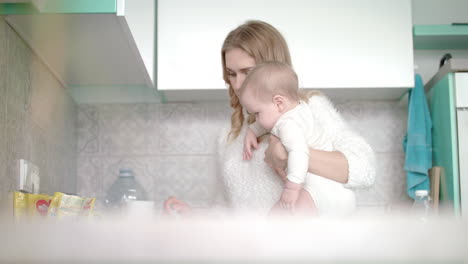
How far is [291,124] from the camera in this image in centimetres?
115

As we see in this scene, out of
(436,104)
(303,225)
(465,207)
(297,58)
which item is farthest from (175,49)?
(303,225)

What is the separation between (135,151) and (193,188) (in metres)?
0.27

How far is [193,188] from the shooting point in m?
2.33

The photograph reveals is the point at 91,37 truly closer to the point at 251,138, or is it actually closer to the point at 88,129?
the point at 251,138

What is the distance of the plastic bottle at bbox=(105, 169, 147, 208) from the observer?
89.4 inches

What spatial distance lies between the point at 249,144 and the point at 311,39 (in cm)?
82

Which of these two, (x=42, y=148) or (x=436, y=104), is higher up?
(x=436, y=104)

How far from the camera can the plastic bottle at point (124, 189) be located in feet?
7.45

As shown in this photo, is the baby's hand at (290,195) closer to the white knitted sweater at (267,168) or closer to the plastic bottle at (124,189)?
the white knitted sweater at (267,168)

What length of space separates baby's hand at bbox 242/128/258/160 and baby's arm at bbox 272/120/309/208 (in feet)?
0.66

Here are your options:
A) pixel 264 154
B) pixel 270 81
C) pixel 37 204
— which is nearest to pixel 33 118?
pixel 37 204

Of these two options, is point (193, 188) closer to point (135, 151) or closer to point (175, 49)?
point (135, 151)

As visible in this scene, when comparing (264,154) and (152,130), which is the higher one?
(152,130)

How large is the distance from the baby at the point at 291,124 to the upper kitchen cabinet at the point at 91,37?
1.27 ft
